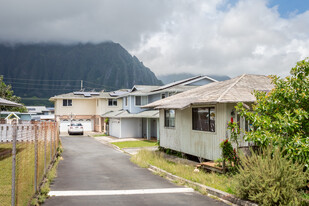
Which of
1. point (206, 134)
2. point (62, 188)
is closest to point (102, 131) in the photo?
point (206, 134)

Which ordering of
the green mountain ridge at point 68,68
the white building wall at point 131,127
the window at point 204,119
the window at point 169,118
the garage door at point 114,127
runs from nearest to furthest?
the window at point 204,119, the window at point 169,118, the white building wall at point 131,127, the garage door at point 114,127, the green mountain ridge at point 68,68

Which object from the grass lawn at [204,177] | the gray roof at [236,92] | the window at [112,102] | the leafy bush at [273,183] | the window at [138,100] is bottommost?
the grass lawn at [204,177]

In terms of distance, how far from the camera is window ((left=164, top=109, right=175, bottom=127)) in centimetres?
1783

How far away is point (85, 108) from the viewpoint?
4938 cm

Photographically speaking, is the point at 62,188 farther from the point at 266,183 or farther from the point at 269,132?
the point at 269,132

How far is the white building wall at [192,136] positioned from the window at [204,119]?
0.25m

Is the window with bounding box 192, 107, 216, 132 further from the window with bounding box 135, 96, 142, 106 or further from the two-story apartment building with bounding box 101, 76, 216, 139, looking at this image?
the window with bounding box 135, 96, 142, 106

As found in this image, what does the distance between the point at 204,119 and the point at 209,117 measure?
18.2 inches

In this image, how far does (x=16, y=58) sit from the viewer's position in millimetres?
165125

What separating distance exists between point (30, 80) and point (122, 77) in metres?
49.9

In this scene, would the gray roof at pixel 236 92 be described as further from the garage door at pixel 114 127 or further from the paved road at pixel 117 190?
the garage door at pixel 114 127

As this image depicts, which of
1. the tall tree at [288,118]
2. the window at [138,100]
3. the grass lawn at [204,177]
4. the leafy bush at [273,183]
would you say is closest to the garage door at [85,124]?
the window at [138,100]

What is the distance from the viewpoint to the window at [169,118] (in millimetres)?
17828

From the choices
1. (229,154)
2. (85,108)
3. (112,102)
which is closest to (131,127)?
(112,102)
